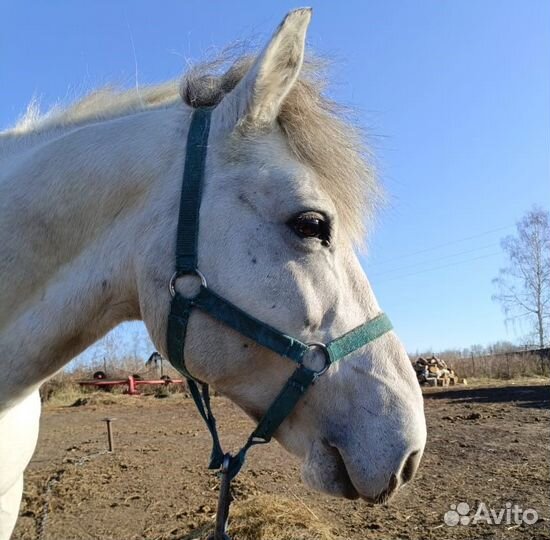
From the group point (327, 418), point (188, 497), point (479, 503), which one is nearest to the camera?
point (327, 418)

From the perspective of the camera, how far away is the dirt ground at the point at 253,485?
4.61 m

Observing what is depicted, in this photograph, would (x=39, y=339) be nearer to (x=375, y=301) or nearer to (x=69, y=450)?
(x=375, y=301)

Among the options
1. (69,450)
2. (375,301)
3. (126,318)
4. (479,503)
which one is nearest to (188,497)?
(479,503)

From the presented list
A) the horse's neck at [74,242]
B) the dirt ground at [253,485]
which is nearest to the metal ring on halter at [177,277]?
the horse's neck at [74,242]

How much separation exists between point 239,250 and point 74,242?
68 cm

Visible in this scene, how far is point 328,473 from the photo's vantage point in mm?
1654

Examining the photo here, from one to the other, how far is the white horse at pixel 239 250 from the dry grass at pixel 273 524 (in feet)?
9.19

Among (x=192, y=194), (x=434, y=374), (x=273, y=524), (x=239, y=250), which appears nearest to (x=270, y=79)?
(x=192, y=194)

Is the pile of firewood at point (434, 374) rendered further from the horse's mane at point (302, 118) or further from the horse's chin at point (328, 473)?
the horse's chin at point (328, 473)

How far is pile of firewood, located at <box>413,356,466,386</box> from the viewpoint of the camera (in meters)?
23.1

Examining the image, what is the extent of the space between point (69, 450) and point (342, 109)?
786 cm

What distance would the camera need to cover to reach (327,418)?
5.49 feet

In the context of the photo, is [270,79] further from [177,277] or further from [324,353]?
[324,353]

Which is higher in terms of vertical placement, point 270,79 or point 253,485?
point 270,79
